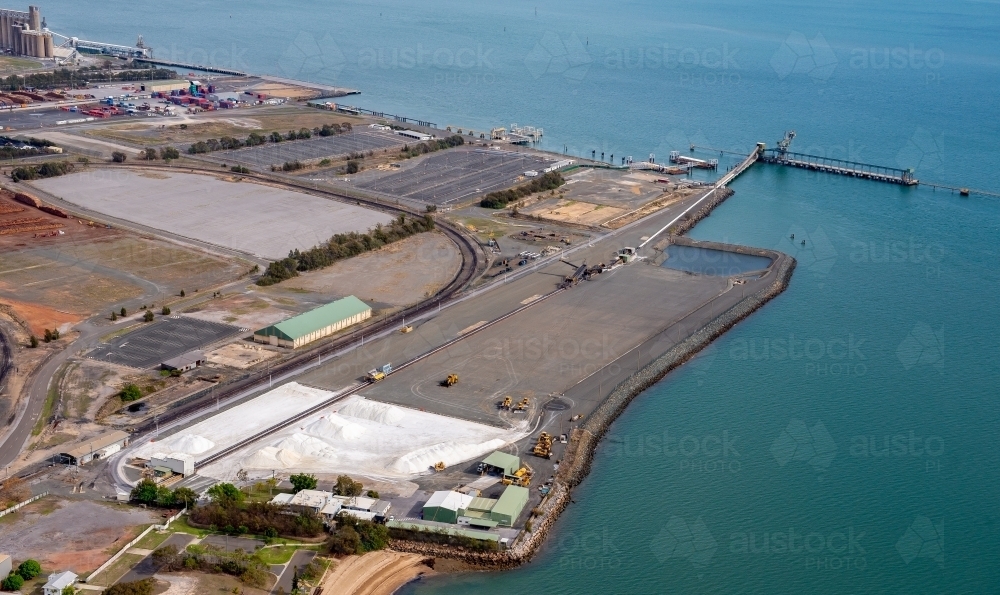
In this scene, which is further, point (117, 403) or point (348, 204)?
point (348, 204)

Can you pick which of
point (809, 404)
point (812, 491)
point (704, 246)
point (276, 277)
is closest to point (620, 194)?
point (704, 246)

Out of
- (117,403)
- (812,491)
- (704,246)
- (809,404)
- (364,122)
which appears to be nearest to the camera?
(812,491)

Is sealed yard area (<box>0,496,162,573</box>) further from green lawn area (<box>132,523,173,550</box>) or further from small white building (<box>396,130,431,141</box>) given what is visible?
small white building (<box>396,130,431,141</box>)

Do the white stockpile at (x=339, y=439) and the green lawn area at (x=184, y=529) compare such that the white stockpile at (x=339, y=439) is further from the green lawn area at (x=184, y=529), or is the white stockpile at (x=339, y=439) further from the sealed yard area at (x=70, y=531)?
the sealed yard area at (x=70, y=531)

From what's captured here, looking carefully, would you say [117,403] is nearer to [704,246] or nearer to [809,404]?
[809,404]

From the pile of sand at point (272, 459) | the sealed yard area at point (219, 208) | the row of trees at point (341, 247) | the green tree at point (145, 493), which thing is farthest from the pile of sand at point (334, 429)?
→ the sealed yard area at point (219, 208)

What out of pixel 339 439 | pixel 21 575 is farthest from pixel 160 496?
pixel 339 439

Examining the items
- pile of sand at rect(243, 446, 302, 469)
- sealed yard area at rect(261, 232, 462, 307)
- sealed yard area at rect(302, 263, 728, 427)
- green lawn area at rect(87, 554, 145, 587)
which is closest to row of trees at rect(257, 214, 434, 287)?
sealed yard area at rect(261, 232, 462, 307)
